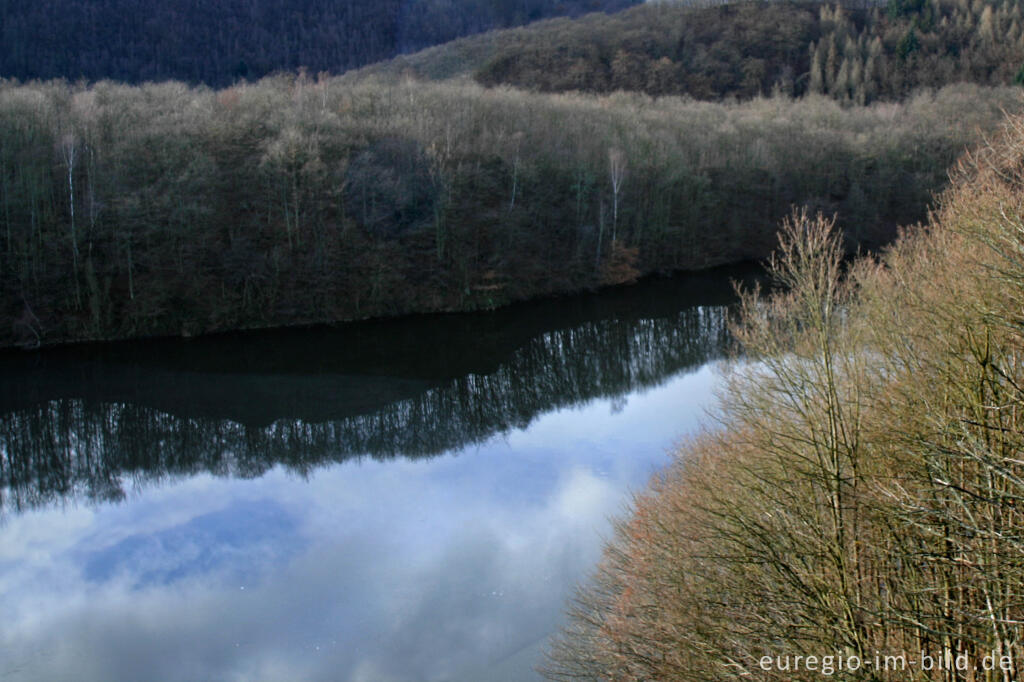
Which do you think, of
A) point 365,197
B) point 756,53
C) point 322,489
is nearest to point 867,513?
point 322,489

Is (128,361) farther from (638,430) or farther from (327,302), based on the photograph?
(638,430)

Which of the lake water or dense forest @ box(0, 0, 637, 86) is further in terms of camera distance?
dense forest @ box(0, 0, 637, 86)

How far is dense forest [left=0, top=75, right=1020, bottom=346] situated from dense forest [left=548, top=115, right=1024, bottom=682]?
25.7 meters

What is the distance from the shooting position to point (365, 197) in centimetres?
3684

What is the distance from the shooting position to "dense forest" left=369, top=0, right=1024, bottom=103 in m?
76.1

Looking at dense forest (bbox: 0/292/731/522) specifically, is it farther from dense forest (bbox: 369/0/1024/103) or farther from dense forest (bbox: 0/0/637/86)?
dense forest (bbox: 369/0/1024/103)

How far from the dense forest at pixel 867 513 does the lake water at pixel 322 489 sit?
3270 mm

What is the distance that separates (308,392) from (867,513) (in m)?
21.8

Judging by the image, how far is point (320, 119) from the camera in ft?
130

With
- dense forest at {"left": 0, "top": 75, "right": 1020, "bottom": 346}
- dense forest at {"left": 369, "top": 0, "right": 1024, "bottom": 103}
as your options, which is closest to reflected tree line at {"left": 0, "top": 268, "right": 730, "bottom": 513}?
dense forest at {"left": 0, "top": 75, "right": 1020, "bottom": 346}

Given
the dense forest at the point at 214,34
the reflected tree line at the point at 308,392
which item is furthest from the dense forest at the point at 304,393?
the dense forest at the point at 214,34

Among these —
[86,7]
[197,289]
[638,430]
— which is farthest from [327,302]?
[86,7]

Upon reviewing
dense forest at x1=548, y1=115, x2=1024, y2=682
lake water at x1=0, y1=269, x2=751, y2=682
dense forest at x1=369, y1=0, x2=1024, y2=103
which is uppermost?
dense forest at x1=369, y1=0, x2=1024, y2=103

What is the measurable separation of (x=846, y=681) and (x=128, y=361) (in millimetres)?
28490
